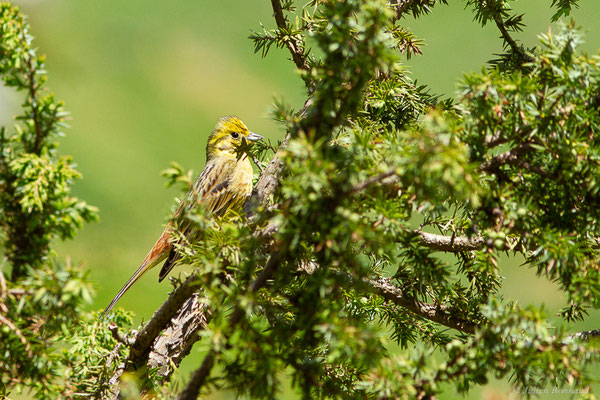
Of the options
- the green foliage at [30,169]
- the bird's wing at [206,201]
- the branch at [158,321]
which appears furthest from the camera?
the bird's wing at [206,201]

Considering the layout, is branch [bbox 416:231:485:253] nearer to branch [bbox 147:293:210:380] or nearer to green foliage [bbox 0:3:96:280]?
branch [bbox 147:293:210:380]

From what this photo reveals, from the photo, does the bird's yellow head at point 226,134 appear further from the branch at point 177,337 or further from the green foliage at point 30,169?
the green foliage at point 30,169

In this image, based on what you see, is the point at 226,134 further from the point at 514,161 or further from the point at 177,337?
the point at 514,161

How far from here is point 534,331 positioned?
1.35m

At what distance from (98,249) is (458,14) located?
792cm

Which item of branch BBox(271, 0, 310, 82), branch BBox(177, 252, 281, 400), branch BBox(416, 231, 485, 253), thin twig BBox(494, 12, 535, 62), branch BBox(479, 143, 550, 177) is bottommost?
branch BBox(177, 252, 281, 400)

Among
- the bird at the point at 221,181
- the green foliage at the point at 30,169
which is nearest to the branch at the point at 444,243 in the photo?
the green foliage at the point at 30,169

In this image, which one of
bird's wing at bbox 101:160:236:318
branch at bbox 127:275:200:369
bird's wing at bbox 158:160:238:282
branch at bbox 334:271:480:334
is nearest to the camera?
branch at bbox 127:275:200:369

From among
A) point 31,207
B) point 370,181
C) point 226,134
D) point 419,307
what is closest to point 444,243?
point 419,307

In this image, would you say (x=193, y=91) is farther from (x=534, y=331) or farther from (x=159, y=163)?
(x=534, y=331)

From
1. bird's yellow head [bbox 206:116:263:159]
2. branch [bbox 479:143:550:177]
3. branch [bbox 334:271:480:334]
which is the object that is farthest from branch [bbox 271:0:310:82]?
bird's yellow head [bbox 206:116:263:159]

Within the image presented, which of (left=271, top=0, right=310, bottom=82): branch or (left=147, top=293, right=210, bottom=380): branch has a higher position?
(left=271, top=0, right=310, bottom=82): branch

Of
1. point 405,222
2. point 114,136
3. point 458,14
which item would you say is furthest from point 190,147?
point 405,222

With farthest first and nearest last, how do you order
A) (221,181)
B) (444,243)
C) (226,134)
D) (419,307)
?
(226,134)
(221,181)
(419,307)
(444,243)
